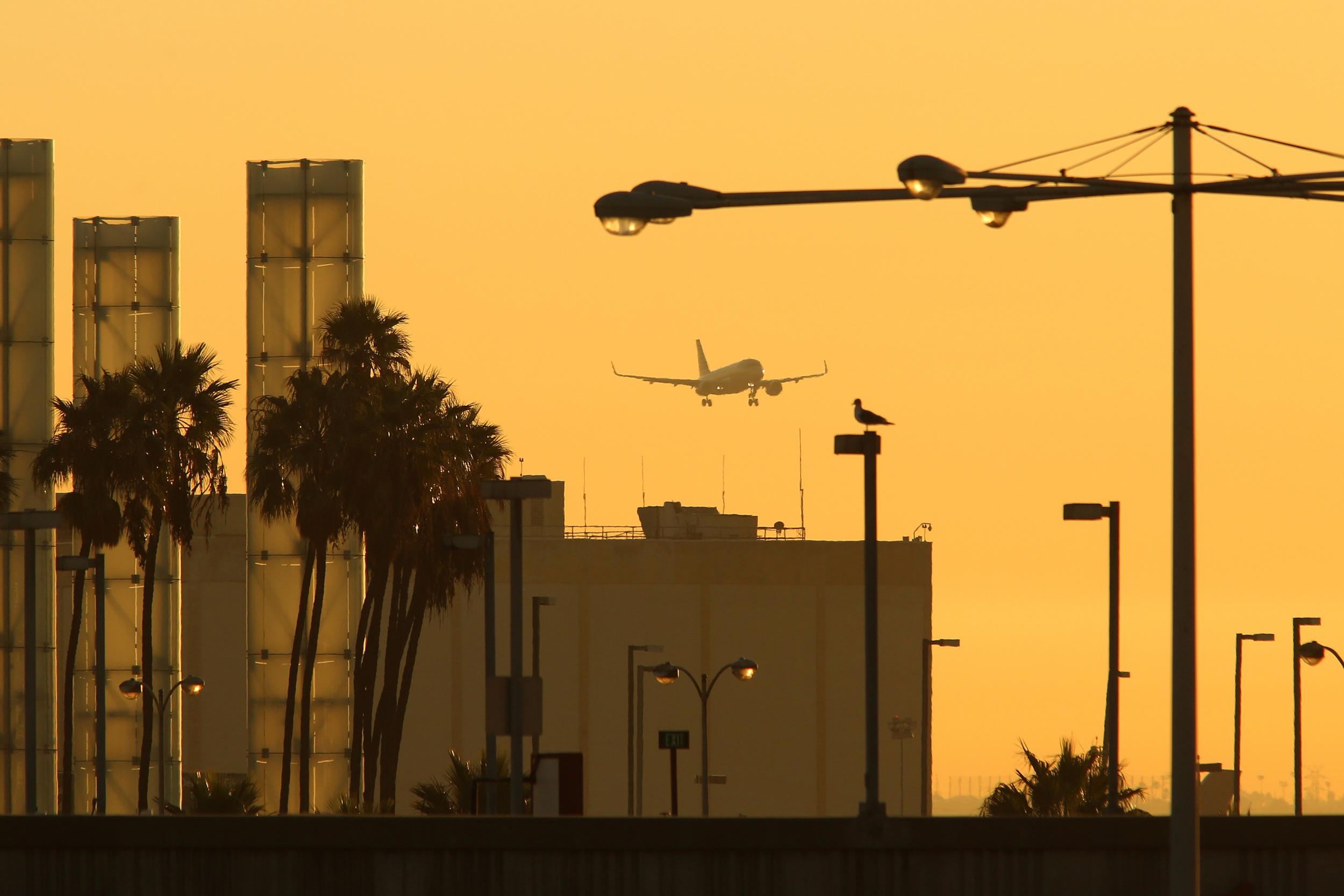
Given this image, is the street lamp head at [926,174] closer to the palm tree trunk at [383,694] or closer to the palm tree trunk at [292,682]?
the palm tree trunk at [383,694]

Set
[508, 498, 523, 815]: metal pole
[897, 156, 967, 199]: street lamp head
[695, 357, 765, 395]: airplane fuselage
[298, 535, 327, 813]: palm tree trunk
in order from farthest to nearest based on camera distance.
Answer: [695, 357, 765, 395]: airplane fuselage, [298, 535, 327, 813]: palm tree trunk, [508, 498, 523, 815]: metal pole, [897, 156, 967, 199]: street lamp head

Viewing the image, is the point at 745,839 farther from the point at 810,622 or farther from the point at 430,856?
the point at 810,622

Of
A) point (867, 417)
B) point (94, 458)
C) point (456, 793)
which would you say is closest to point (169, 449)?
point (94, 458)

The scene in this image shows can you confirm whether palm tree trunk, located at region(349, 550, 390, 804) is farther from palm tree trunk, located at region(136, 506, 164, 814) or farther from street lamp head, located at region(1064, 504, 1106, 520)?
street lamp head, located at region(1064, 504, 1106, 520)

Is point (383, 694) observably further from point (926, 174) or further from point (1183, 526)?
point (926, 174)

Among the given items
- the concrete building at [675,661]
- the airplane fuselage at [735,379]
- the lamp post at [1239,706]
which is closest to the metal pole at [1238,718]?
the lamp post at [1239,706]

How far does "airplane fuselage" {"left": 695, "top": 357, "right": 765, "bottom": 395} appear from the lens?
158 meters

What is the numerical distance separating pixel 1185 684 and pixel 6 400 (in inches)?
2058

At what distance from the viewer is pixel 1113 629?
37.3 metres

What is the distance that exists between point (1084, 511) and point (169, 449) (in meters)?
28.7

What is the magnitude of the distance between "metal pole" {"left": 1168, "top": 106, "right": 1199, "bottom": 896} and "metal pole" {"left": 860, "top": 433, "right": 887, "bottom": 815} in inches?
235

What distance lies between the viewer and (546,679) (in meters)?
102

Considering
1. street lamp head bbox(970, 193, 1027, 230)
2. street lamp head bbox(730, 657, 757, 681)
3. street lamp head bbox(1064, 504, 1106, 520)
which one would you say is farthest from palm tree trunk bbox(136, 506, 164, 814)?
street lamp head bbox(970, 193, 1027, 230)

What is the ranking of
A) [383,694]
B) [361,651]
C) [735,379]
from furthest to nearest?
[735,379], [361,651], [383,694]
